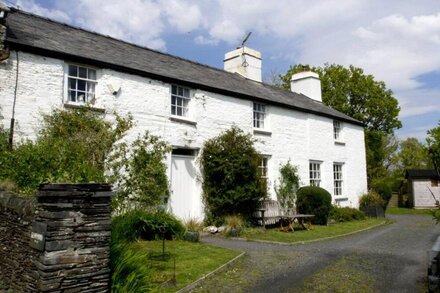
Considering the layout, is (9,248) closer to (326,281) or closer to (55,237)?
(55,237)

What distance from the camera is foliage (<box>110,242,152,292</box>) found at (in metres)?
5.51

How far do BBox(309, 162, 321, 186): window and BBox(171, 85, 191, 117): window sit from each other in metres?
8.30

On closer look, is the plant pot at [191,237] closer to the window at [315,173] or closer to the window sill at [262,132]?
the window sill at [262,132]

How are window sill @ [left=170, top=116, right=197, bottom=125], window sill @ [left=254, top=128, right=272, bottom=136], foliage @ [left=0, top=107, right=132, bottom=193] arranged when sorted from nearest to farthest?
foliage @ [left=0, top=107, right=132, bottom=193] → window sill @ [left=170, top=116, right=197, bottom=125] → window sill @ [left=254, top=128, right=272, bottom=136]

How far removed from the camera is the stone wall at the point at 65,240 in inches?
191

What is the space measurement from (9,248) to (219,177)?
26.8 ft

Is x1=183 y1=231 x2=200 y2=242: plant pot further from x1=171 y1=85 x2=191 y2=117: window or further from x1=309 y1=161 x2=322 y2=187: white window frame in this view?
x1=309 y1=161 x2=322 y2=187: white window frame

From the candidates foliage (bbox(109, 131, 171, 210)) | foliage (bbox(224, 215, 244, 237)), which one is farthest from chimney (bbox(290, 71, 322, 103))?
foliage (bbox(109, 131, 171, 210))

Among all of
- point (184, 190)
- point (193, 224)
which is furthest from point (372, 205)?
point (193, 224)

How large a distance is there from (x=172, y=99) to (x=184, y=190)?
126 inches

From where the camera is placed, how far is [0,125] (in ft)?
29.7

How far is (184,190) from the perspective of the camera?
13047 millimetres

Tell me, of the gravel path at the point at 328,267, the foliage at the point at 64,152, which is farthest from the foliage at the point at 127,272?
the foliage at the point at 64,152

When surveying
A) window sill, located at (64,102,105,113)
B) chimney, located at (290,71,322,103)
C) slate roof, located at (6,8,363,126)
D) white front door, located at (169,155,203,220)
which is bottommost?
white front door, located at (169,155,203,220)
